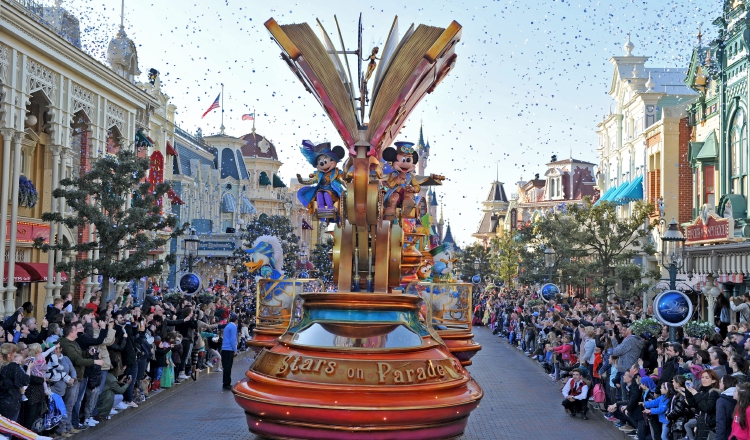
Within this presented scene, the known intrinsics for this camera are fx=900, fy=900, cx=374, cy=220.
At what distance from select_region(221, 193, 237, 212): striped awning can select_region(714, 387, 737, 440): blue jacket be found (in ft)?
206

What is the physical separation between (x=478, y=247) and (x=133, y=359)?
77709 millimetres

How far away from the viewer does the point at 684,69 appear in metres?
48.8

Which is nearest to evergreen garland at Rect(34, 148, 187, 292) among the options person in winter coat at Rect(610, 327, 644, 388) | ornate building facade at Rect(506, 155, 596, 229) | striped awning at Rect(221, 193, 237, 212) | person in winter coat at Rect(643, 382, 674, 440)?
person in winter coat at Rect(610, 327, 644, 388)

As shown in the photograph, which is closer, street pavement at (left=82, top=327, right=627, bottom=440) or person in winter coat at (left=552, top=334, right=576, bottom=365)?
street pavement at (left=82, top=327, right=627, bottom=440)

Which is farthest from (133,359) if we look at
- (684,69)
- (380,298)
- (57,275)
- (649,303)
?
(684,69)

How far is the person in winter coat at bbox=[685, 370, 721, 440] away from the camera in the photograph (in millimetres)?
9945

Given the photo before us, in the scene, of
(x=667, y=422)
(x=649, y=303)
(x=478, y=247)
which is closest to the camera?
(x=667, y=422)

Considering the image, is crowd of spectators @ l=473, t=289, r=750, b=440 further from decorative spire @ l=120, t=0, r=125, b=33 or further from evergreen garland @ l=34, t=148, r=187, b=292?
decorative spire @ l=120, t=0, r=125, b=33

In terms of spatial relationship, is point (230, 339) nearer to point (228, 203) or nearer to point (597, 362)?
point (597, 362)

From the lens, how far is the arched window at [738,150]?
29219 mm

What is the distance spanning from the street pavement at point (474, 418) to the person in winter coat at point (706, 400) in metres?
3.43

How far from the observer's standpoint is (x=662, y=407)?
1221 centimetres

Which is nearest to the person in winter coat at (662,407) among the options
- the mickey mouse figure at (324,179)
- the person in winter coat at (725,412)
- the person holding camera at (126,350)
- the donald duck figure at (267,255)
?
the person in winter coat at (725,412)

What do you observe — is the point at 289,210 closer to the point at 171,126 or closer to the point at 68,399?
the point at 171,126
